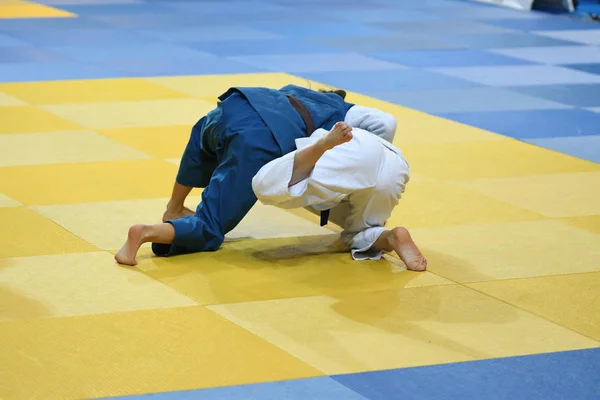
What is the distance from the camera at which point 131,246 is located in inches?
217

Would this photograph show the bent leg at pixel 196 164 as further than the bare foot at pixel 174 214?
No

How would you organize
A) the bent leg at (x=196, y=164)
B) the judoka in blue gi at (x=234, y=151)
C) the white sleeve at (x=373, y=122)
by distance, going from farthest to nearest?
the bent leg at (x=196, y=164), the white sleeve at (x=373, y=122), the judoka in blue gi at (x=234, y=151)

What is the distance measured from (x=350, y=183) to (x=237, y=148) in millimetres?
632

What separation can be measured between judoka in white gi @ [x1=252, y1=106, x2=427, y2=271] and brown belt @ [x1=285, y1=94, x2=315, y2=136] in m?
0.06

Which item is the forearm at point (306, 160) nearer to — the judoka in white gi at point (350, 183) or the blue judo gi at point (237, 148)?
the judoka in white gi at point (350, 183)

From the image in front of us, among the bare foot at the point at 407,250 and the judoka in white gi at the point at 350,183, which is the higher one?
the judoka in white gi at the point at 350,183

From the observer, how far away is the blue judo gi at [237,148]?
18.3 feet

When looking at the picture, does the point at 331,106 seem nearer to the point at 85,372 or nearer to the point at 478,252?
the point at 478,252

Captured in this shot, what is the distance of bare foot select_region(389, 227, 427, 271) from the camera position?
5.61 meters

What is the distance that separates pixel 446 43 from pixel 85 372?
10684mm

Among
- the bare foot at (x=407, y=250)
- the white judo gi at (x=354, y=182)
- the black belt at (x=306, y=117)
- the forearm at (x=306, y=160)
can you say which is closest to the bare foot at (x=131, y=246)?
the white judo gi at (x=354, y=182)

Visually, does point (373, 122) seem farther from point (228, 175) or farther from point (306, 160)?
point (228, 175)

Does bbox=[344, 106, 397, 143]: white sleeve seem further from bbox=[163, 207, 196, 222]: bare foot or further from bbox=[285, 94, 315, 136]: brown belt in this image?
bbox=[163, 207, 196, 222]: bare foot

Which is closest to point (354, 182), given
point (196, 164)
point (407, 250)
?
point (407, 250)
